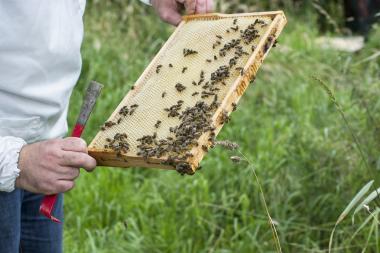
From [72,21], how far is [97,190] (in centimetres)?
→ 211

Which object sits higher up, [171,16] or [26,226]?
[171,16]

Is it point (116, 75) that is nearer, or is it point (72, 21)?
point (72, 21)

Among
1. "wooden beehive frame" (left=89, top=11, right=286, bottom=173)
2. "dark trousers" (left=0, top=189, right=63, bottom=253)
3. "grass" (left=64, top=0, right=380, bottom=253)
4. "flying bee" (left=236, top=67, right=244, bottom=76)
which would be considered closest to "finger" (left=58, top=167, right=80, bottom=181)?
"wooden beehive frame" (left=89, top=11, right=286, bottom=173)

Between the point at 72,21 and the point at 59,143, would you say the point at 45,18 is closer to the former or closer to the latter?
the point at 72,21

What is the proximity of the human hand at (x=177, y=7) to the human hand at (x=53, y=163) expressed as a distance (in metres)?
0.99

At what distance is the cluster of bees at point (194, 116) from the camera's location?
89.3 inches

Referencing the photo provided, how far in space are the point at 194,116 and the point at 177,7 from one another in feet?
2.78

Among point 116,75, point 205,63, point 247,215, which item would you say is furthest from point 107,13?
point 205,63

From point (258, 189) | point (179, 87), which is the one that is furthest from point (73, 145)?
point (258, 189)

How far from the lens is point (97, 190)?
456 centimetres

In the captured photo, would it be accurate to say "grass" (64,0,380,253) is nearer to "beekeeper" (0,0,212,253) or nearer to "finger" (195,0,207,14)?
"finger" (195,0,207,14)

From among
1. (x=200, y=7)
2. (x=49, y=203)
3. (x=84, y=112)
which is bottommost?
(x=49, y=203)

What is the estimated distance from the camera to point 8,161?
2.27 metres

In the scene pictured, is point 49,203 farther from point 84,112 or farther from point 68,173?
point 84,112
